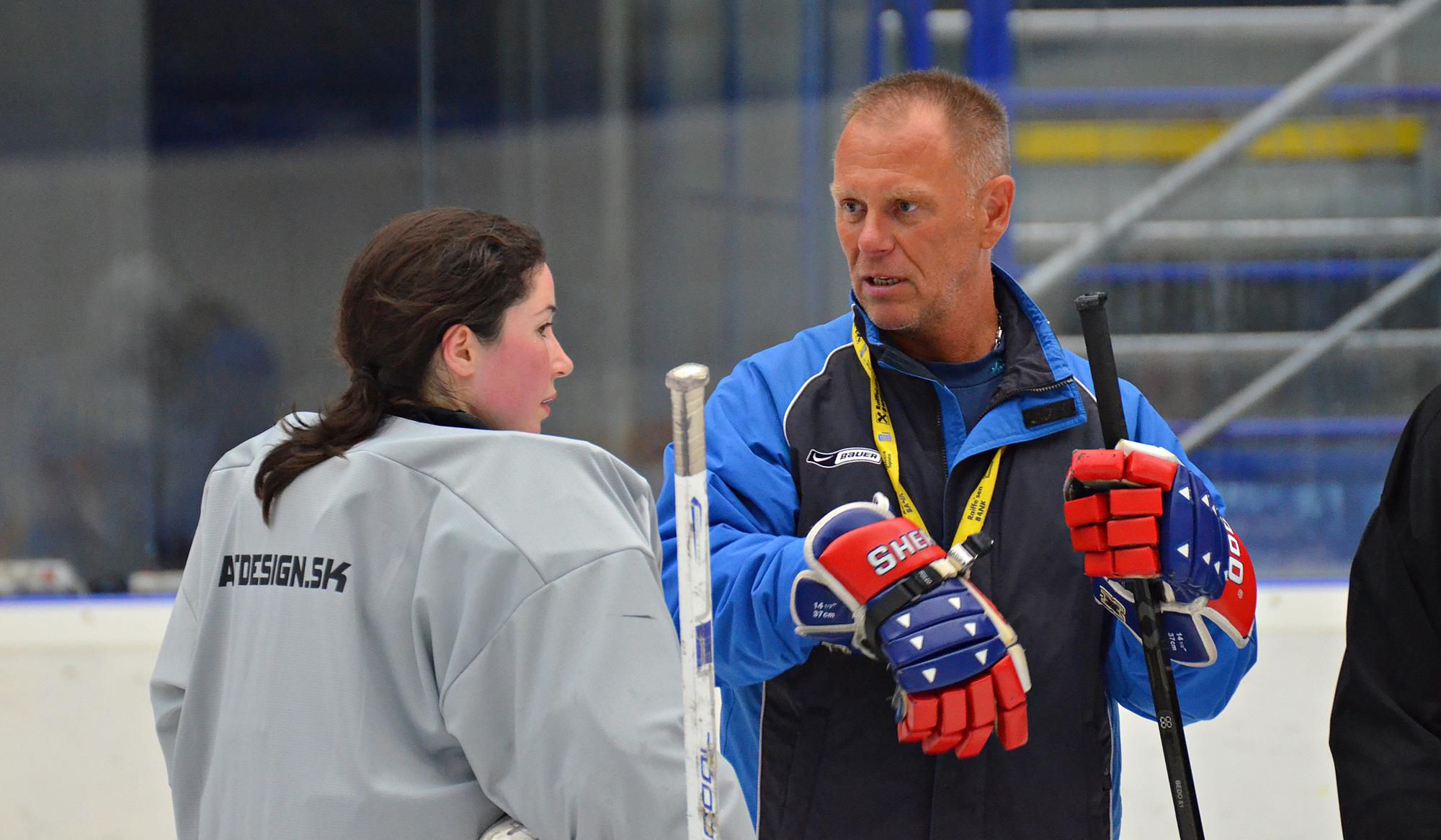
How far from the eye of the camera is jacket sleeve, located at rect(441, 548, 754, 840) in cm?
119

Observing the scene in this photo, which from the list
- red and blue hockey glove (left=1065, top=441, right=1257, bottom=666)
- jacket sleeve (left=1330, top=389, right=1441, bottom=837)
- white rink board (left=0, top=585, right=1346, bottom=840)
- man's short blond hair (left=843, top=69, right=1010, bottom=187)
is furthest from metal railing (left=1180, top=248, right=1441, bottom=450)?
jacket sleeve (left=1330, top=389, right=1441, bottom=837)

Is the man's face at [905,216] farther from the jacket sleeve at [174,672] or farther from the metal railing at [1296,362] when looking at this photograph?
the metal railing at [1296,362]

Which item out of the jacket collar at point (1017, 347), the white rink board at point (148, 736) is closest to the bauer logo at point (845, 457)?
the jacket collar at point (1017, 347)

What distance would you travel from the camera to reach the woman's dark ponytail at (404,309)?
4.28 ft

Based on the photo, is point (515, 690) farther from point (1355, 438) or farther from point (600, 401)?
point (1355, 438)

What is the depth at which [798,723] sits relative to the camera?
163 cm

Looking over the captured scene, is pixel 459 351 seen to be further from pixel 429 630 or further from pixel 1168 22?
pixel 1168 22

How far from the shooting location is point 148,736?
10.2 feet

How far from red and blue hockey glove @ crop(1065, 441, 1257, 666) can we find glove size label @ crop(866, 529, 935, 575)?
0.59 ft

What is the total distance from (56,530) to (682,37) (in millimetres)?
1891

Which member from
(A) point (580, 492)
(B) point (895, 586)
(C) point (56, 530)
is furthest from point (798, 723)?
(C) point (56, 530)

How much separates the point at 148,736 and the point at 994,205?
2.27 meters

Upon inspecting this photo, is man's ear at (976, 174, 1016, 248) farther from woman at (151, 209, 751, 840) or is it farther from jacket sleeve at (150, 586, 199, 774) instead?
jacket sleeve at (150, 586, 199, 774)

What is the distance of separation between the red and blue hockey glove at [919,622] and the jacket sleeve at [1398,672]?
1.03 feet
